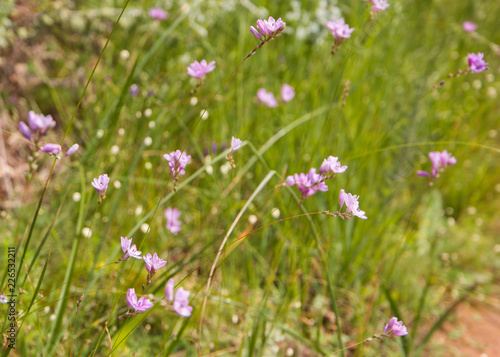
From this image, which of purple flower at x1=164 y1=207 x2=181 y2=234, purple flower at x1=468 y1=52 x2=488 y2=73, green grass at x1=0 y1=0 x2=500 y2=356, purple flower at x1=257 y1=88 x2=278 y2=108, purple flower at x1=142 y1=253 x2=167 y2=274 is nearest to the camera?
purple flower at x1=142 y1=253 x2=167 y2=274

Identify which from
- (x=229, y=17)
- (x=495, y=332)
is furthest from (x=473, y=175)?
(x=229, y=17)

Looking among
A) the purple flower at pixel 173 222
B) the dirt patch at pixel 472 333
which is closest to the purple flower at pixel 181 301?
the purple flower at pixel 173 222

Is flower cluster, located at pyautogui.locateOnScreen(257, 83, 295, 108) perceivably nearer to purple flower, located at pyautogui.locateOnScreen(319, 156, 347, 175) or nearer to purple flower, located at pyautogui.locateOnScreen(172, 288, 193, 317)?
purple flower, located at pyautogui.locateOnScreen(319, 156, 347, 175)

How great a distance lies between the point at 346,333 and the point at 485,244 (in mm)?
1433

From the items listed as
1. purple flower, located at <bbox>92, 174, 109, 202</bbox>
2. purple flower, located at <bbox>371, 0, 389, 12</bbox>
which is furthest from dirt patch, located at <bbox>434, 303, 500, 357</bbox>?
purple flower, located at <bbox>92, 174, 109, 202</bbox>

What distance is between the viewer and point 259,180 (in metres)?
2.26

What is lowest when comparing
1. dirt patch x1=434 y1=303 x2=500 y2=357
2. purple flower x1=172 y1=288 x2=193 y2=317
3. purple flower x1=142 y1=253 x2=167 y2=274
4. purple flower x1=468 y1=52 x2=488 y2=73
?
purple flower x1=172 y1=288 x2=193 y2=317

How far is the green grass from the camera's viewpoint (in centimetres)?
173

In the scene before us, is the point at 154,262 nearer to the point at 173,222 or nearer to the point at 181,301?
the point at 181,301

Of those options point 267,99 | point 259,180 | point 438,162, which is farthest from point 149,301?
point 267,99

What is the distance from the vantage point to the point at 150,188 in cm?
211

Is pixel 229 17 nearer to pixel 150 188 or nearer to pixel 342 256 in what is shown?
pixel 150 188

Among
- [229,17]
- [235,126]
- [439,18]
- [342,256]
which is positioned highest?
[439,18]

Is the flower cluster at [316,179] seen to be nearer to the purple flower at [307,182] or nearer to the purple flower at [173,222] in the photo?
the purple flower at [307,182]
